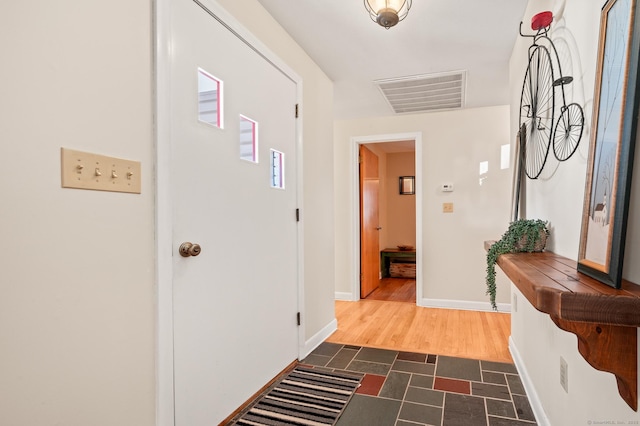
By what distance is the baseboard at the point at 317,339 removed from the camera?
108 inches

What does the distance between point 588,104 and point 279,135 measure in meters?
1.68

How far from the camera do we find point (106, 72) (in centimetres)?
123

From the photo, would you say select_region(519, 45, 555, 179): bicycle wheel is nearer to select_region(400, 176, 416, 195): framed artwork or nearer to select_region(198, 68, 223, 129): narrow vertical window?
select_region(198, 68, 223, 129): narrow vertical window

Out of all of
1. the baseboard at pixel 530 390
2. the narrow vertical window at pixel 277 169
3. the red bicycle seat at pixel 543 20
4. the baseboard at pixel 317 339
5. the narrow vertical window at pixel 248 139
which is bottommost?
the baseboard at pixel 317 339

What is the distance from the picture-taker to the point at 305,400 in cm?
210

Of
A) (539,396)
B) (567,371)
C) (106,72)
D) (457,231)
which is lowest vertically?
(539,396)

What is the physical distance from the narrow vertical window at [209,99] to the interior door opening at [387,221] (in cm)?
303

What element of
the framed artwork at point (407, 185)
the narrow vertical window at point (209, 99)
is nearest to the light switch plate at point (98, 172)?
the narrow vertical window at point (209, 99)

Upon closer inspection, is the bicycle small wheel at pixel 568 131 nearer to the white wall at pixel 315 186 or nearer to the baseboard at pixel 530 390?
the baseboard at pixel 530 390

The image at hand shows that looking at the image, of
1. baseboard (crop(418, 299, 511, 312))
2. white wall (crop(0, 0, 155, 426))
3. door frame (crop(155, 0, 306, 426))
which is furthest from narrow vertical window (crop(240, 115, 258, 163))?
baseboard (crop(418, 299, 511, 312))

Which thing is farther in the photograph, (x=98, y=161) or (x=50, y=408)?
(x=98, y=161)

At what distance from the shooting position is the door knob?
5.14ft

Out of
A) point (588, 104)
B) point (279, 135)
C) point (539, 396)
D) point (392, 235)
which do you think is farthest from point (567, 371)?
point (392, 235)

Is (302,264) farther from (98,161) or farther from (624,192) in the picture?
(624,192)
